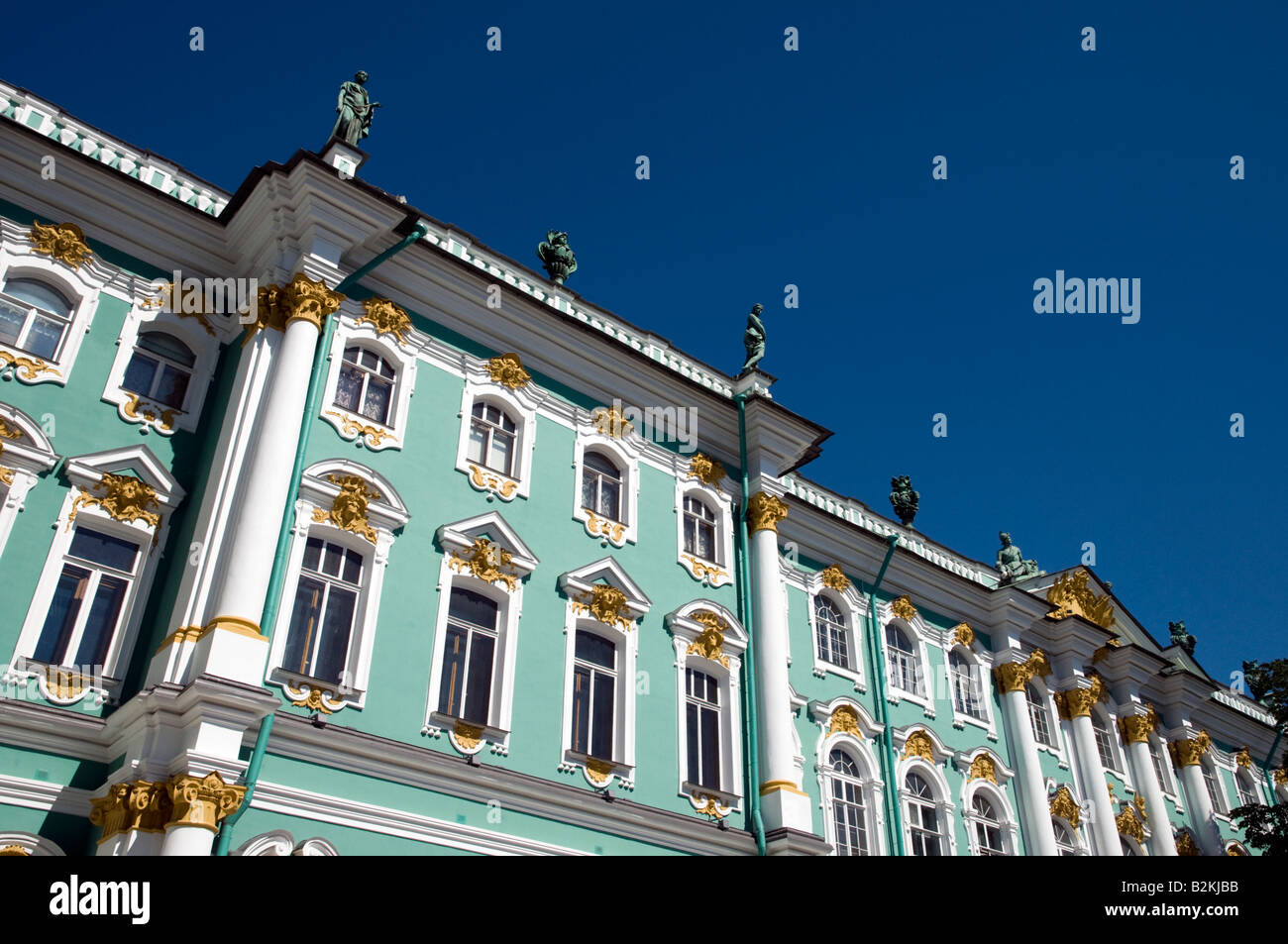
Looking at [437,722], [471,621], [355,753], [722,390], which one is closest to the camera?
[355,753]

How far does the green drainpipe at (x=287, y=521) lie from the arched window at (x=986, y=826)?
15379 millimetres

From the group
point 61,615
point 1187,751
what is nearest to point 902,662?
point 1187,751

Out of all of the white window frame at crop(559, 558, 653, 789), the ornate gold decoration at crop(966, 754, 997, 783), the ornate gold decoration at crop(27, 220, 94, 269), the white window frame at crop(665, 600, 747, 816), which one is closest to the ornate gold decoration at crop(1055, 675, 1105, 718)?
the ornate gold decoration at crop(966, 754, 997, 783)

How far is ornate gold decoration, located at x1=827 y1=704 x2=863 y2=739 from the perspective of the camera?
21.2m

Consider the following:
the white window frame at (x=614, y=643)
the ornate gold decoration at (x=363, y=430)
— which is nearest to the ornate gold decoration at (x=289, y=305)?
the ornate gold decoration at (x=363, y=430)

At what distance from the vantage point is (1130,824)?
26.5 m

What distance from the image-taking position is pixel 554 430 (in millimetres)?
19016

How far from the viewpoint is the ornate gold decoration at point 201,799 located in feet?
39.1

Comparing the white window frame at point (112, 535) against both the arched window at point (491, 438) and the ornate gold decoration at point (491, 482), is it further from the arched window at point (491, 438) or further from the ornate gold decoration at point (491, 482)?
the arched window at point (491, 438)

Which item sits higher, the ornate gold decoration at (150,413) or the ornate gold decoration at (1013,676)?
the ornate gold decoration at (1013,676)

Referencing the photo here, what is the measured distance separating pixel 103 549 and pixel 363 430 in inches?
153
